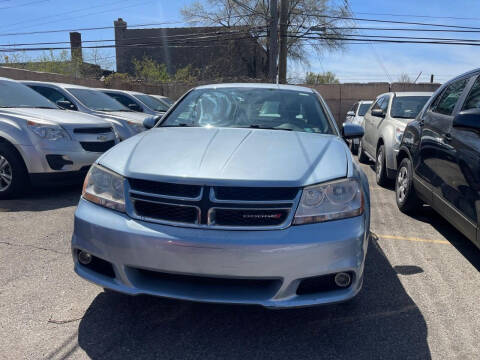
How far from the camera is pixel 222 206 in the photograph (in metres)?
2.23

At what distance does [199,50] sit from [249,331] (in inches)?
1383

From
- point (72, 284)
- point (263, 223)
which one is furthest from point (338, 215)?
point (72, 284)

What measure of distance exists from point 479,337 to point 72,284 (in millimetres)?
2817

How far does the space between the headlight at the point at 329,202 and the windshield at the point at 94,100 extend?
727 centimetres

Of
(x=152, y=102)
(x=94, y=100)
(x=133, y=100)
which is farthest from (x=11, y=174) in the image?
(x=152, y=102)

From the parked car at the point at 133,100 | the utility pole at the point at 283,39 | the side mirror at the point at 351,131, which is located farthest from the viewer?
the utility pole at the point at 283,39

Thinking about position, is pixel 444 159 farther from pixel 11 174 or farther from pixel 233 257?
pixel 11 174

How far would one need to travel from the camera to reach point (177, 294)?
2.24m

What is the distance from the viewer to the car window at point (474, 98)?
3.70 metres

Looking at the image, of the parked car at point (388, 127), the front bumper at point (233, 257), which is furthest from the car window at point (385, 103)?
the front bumper at point (233, 257)

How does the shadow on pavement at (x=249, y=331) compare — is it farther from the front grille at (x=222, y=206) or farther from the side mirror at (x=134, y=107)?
the side mirror at (x=134, y=107)

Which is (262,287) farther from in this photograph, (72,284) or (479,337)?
(72,284)

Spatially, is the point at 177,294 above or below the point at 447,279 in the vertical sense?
above

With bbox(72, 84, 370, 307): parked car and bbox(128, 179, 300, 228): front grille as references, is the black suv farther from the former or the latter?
bbox(128, 179, 300, 228): front grille
